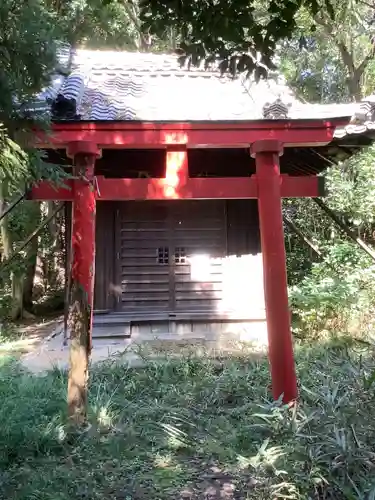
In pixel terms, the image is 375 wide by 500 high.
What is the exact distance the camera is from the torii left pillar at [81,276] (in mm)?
3789

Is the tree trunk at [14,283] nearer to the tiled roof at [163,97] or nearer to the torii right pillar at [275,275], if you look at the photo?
the tiled roof at [163,97]

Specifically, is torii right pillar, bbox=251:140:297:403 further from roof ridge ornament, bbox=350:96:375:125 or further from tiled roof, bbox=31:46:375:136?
roof ridge ornament, bbox=350:96:375:125

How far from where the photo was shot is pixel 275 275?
14.0 ft

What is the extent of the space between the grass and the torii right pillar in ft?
0.89

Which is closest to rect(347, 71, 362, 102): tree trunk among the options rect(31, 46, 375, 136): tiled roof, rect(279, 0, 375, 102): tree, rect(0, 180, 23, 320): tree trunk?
rect(279, 0, 375, 102): tree

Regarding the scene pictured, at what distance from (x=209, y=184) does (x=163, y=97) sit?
1929 millimetres

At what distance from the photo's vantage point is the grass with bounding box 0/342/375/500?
281cm

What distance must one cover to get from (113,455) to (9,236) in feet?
26.4

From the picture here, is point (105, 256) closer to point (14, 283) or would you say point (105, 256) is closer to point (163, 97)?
point (163, 97)

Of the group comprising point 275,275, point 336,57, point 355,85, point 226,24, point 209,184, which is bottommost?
point 275,275

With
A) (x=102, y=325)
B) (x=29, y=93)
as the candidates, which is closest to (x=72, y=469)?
(x=29, y=93)

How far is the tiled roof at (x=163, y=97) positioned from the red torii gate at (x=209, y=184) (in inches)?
4.9

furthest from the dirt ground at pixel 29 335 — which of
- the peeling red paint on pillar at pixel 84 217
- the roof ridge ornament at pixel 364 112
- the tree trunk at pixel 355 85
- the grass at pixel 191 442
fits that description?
the tree trunk at pixel 355 85

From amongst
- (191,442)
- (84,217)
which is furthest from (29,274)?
(191,442)
